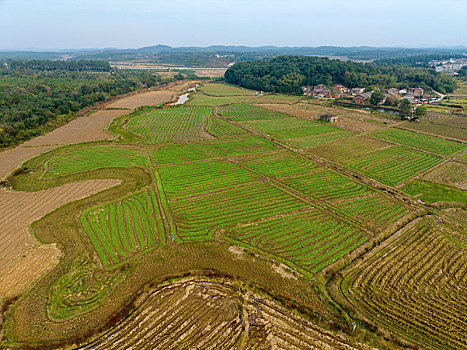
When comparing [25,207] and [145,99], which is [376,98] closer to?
[145,99]

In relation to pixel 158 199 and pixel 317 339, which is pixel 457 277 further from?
pixel 158 199

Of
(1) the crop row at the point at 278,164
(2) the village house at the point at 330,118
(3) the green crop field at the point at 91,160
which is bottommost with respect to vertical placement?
(1) the crop row at the point at 278,164

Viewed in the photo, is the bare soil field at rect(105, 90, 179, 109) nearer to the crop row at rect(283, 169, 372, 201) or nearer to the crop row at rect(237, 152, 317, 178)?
the crop row at rect(237, 152, 317, 178)

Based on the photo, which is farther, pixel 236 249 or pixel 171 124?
pixel 171 124

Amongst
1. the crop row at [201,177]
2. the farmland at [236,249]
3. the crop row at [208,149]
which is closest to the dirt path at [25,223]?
the farmland at [236,249]

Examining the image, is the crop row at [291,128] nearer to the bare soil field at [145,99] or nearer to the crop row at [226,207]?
the crop row at [226,207]

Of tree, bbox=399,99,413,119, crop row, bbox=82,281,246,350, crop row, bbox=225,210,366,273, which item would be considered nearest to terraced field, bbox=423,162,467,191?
crop row, bbox=225,210,366,273

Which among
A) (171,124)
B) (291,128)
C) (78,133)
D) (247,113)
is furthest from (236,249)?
(247,113)
